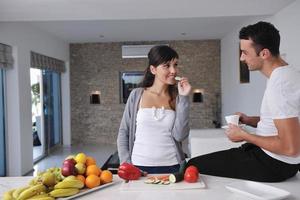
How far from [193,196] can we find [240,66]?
592 cm

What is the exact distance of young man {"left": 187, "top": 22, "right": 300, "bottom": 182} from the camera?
1.26 metres

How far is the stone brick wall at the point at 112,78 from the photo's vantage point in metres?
8.91

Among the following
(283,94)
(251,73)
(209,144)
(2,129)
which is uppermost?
(251,73)

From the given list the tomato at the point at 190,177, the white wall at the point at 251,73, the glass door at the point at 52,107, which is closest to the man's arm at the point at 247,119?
the tomato at the point at 190,177

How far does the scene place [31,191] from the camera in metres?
1.23

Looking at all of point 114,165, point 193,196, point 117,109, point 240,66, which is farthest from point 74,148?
point 193,196

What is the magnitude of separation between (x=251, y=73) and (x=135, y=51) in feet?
11.4

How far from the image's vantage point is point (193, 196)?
1307 mm

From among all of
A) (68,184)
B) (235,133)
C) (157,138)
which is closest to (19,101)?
(157,138)

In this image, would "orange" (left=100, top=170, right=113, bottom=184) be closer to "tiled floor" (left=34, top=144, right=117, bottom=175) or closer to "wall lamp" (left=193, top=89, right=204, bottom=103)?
"tiled floor" (left=34, top=144, right=117, bottom=175)

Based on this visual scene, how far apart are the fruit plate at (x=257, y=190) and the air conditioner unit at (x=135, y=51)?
7442 mm

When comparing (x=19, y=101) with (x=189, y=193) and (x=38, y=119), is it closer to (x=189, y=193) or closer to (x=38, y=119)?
(x=38, y=119)

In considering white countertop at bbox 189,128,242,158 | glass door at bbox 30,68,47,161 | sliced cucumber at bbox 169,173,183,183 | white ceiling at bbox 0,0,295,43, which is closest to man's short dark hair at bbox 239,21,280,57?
sliced cucumber at bbox 169,173,183,183

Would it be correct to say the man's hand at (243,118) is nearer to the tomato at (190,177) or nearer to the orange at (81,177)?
the tomato at (190,177)
